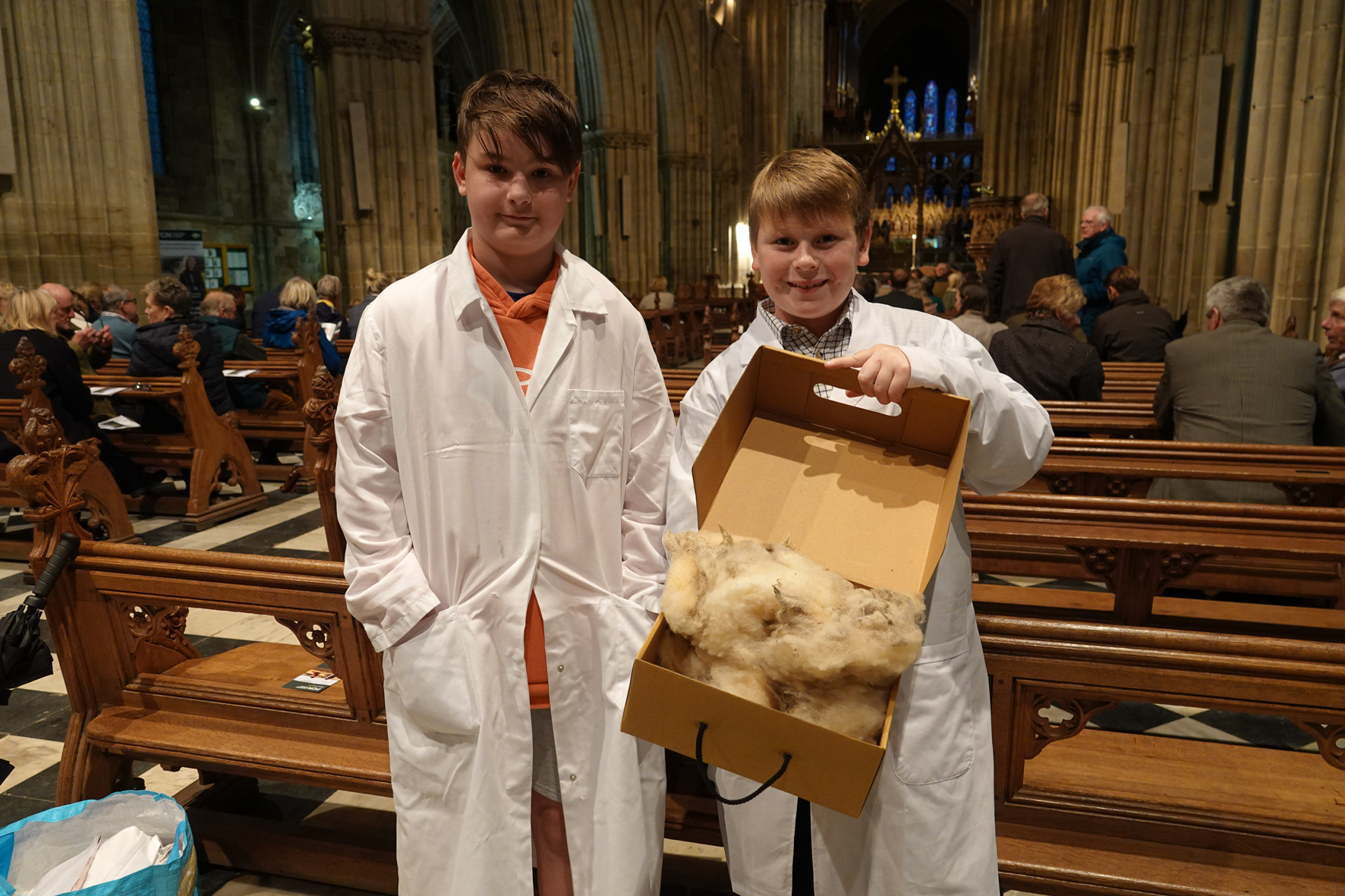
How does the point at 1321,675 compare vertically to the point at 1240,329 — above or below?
below

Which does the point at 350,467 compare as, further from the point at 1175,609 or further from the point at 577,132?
the point at 1175,609

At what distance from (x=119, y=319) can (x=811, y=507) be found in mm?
7442

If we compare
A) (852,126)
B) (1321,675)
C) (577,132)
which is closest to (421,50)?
(577,132)

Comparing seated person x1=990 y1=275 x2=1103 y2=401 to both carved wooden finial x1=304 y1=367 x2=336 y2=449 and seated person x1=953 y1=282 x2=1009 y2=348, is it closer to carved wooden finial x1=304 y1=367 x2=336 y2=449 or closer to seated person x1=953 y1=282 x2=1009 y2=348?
seated person x1=953 y1=282 x2=1009 y2=348

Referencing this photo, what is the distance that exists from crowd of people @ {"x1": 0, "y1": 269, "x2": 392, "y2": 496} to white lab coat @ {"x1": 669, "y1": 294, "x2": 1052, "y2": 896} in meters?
4.46

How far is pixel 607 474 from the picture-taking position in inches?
65.6

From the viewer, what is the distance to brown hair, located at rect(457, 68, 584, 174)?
1.53 metres

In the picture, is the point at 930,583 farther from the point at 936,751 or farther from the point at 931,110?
the point at 931,110

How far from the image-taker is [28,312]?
530cm

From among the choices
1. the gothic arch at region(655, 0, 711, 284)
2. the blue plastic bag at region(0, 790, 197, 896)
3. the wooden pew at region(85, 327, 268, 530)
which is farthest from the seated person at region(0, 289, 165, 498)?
the gothic arch at region(655, 0, 711, 284)

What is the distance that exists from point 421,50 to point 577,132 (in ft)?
38.5

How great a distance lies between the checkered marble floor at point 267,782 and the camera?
234cm

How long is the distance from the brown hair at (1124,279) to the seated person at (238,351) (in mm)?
6087

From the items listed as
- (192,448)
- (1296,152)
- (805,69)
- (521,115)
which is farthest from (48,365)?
(805,69)
